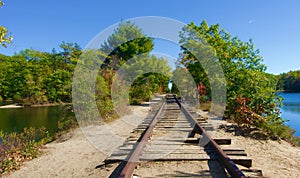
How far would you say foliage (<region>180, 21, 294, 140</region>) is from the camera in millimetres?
6512

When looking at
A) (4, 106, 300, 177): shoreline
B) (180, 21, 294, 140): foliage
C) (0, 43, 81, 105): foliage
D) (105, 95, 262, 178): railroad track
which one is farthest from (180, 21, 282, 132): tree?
(0, 43, 81, 105): foliage

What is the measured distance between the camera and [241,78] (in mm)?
8406

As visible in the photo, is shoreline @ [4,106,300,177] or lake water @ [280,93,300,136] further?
lake water @ [280,93,300,136]

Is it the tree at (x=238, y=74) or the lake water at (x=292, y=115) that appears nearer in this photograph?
the tree at (x=238, y=74)

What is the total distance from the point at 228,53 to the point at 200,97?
191 inches

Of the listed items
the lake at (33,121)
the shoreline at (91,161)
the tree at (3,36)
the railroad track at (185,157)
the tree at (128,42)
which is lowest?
the lake at (33,121)

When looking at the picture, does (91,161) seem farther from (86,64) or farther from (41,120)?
(41,120)

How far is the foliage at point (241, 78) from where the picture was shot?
6512mm

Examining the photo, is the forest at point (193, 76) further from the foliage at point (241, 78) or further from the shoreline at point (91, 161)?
the shoreline at point (91, 161)

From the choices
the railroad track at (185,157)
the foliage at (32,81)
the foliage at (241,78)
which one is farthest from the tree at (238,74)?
the foliage at (32,81)

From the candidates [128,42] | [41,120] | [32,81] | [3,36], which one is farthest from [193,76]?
[32,81]

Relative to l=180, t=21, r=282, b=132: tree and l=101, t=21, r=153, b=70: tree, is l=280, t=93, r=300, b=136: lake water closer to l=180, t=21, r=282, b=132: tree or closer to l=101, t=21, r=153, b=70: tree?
l=180, t=21, r=282, b=132: tree

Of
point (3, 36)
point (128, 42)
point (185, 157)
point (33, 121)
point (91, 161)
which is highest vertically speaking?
point (128, 42)

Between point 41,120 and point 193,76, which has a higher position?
point 193,76
